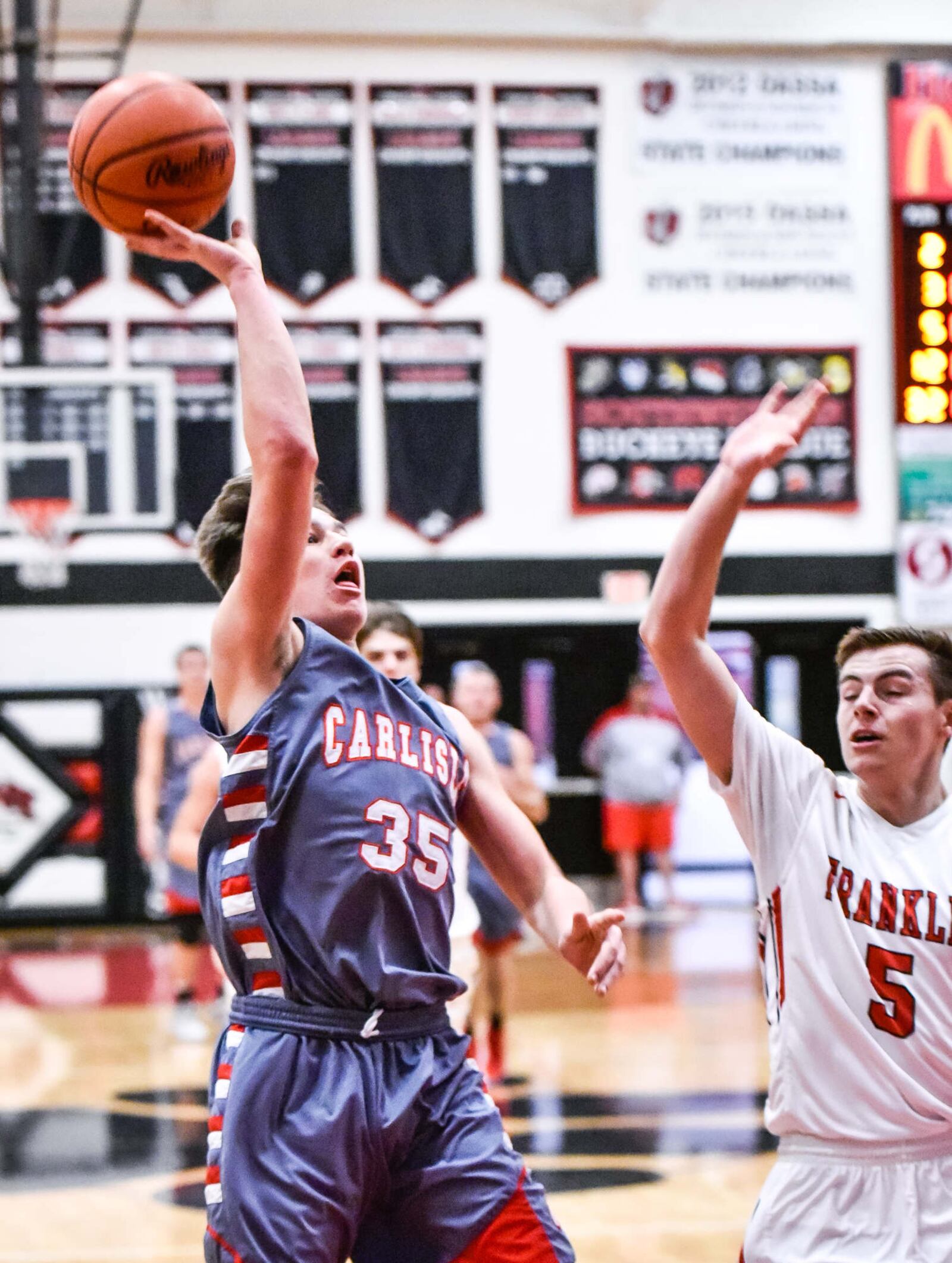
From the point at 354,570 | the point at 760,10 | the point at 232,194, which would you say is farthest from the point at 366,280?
the point at 354,570

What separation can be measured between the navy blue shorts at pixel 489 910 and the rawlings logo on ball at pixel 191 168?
3.98 metres

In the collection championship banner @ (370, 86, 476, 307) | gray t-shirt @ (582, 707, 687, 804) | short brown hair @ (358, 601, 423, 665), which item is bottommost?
gray t-shirt @ (582, 707, 687, 804)

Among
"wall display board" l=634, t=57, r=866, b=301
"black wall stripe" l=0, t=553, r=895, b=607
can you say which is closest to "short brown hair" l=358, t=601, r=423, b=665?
"black wall stripe" l=0, t=553, r=895, b=607

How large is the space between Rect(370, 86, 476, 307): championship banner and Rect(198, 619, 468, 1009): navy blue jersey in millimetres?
11151

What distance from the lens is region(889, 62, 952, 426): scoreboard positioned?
12555mm

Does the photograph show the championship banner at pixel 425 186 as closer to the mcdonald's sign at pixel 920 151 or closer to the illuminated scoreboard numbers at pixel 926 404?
the mcdonald's sign at pixel 920 151

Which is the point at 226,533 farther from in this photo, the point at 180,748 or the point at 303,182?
the point at 303,182

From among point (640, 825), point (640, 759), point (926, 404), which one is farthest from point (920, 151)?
point (640, 825)

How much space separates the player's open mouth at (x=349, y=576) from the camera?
8.41 ft

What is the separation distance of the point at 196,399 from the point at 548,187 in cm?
331

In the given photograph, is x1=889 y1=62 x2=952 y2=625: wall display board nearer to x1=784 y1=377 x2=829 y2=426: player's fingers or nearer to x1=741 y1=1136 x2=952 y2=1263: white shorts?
x1=784 y1=377 x2=829 y2=426: player's fingers

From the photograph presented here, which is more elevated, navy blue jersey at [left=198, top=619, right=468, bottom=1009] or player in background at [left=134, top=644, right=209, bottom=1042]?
navy blue jersey at [left=198, top=619, right=468, bottom=1009]

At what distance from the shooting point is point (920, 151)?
13.2 m

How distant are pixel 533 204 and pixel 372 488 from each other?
8.69ft
